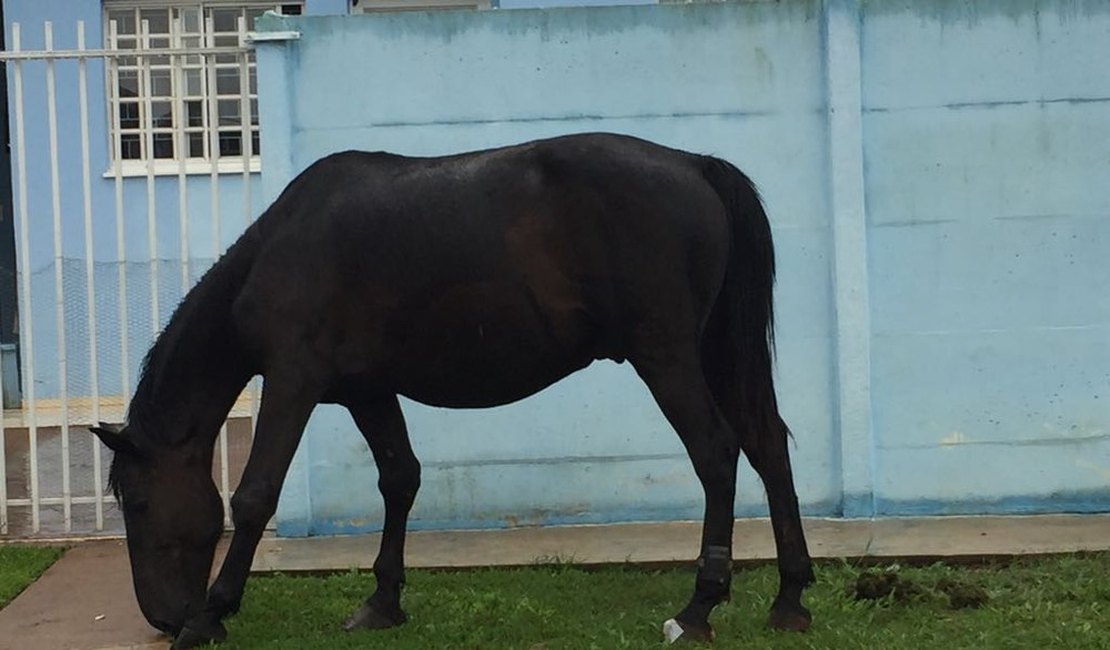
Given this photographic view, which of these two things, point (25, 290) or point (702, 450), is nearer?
point (702, 450)

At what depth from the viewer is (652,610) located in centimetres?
525

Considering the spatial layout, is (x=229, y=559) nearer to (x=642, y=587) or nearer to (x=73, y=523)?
(x=642, y=587)

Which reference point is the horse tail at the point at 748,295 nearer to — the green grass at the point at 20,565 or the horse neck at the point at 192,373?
the horse neck at the point at 192,373

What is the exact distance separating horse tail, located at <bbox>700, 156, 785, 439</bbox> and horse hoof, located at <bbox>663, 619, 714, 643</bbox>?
2.28ft

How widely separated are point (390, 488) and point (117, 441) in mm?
1015

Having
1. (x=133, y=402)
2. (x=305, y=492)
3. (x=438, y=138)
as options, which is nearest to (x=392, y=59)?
(x=438, y=138)

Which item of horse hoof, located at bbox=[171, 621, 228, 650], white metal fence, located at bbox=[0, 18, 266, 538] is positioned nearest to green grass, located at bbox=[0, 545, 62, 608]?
white metal fence, located at bbox=[0, 18, 266, 538]

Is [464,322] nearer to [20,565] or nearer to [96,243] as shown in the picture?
[20,565]

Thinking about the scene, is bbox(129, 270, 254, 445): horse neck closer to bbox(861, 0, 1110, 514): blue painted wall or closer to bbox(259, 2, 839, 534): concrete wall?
bbox(259, 2, 839, 534): concrete wall

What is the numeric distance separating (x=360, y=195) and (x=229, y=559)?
133 centimetres

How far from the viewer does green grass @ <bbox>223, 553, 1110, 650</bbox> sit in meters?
4.70

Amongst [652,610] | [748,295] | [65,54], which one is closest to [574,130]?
[748,295]

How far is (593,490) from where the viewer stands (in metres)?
6.99

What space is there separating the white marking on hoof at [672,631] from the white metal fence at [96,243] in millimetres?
2979
